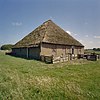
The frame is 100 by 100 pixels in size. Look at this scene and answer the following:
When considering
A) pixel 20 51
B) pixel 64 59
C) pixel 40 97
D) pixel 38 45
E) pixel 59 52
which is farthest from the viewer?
pixel 20 51

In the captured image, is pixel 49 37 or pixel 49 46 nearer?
pixel 49 46

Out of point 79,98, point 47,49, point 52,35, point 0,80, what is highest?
point 52,35

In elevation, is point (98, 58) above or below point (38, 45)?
below

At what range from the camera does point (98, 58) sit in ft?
103

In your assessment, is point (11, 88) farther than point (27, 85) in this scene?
No

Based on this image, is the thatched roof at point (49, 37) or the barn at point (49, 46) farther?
the thatched roof at point (49, 37)

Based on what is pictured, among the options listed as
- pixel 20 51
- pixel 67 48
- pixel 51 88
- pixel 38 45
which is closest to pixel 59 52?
pixel 67 48

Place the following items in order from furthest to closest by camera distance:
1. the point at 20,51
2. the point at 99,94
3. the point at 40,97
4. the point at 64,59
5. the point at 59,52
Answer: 1. the point at 20,51
2. the point at 59,52
3. the point at 64,59
4. the point at 99,94
5. the point at 40,97

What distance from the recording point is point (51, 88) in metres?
8.97

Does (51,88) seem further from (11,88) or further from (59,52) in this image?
(59,52)

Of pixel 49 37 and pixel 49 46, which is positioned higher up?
pixel 49 37

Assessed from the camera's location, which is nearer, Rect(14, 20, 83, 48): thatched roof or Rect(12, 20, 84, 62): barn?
Rect(12, 20, 84, 62): barn

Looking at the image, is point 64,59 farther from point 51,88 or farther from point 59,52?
point 51,88

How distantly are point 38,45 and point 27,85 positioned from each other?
21.2 metres
